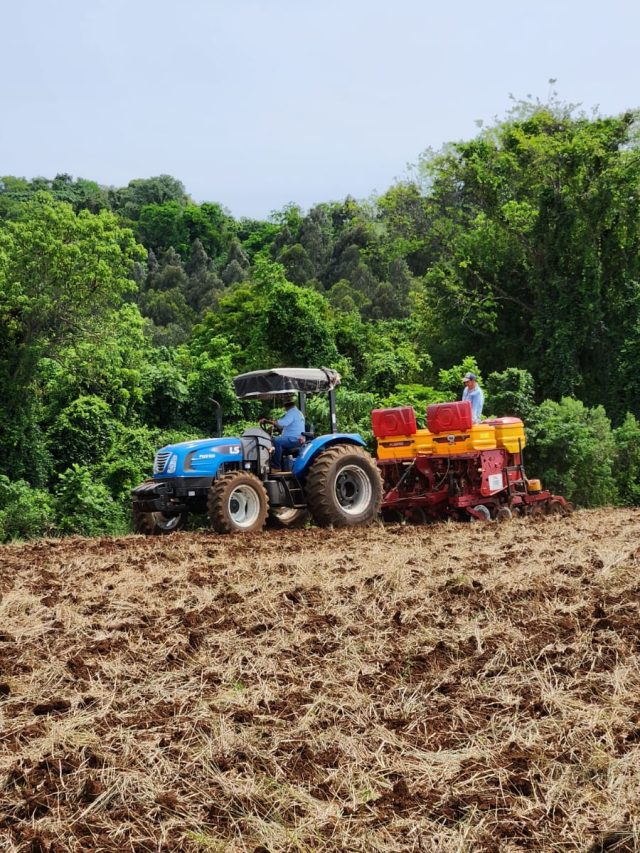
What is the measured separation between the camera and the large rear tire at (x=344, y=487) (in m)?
13.1

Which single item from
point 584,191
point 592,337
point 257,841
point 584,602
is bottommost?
point 257,841

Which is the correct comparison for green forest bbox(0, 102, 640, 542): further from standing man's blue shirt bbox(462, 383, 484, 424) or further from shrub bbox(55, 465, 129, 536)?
standing man's blue shirt bbox(462, 383, 484, 424)

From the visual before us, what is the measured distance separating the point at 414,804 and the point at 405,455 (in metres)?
10.4

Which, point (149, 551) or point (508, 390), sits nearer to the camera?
point (149, 551)

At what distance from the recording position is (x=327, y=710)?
545cm

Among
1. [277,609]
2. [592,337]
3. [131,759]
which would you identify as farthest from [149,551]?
[592,337]

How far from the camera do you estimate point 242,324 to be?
38.2 metres

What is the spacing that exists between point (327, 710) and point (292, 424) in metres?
8.08

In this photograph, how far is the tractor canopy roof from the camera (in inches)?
525

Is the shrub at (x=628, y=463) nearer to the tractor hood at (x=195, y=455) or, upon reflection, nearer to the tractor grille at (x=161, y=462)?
the tractor hood at (x=195, y=455)

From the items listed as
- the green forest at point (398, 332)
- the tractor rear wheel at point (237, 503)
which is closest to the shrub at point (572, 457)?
the green forest at point (398, 332)

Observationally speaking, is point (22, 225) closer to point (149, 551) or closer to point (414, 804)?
point (149, 551)

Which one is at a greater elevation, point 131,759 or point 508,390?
point 508,390

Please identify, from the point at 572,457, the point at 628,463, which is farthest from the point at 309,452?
the point at 628,463
